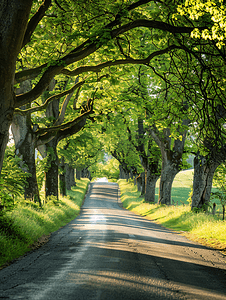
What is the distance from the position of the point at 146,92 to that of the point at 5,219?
1077 cm

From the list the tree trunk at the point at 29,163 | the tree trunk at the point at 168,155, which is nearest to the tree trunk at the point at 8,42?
the tree trunk at the point at 29,163

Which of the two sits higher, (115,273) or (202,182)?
(202,182)

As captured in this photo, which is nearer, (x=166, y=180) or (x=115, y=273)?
(x=115, y=273)

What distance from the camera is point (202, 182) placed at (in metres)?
15.0

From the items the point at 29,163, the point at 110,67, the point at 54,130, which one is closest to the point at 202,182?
the point at 54,130

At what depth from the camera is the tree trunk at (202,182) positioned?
14.7 meters

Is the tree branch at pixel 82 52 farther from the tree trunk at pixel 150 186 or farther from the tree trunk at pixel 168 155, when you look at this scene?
the tree trunk at pixel 150 186

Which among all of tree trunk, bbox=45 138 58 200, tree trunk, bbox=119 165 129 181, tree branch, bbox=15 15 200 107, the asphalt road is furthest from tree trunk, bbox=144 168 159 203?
tree trunk, bbox=119 165 129 181

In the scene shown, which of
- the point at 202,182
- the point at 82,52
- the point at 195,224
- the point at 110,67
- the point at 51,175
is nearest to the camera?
the point at 82,52

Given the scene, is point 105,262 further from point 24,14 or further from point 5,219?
point 24,14

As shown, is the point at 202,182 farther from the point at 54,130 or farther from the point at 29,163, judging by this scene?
the point at 29,163

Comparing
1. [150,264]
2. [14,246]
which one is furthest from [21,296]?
[14,246]

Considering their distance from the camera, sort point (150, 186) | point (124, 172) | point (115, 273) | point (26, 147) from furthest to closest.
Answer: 1. point (124, 172)
2. point (150, 186)
3. point (26, 147)
4. point (115, 273)

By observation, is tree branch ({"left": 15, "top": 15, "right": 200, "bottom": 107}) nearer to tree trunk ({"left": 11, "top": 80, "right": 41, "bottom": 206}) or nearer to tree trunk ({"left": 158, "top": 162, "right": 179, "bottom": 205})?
tree trunk ({"left": 11, "top": 80, "right": 41, "bottom": 206})
